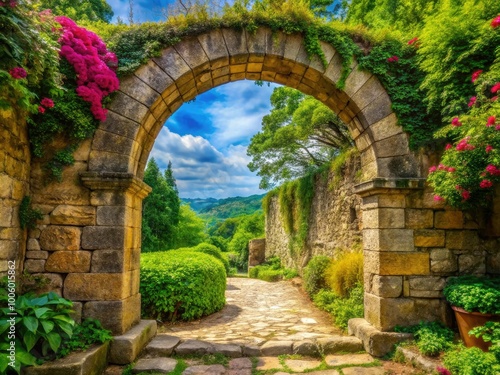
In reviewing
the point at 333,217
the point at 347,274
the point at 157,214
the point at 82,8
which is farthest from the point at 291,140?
the point at 157,214

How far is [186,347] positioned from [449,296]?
2.95 meters

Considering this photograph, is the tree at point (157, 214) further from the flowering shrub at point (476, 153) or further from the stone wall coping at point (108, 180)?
the flowering shrub at point (476, 153)

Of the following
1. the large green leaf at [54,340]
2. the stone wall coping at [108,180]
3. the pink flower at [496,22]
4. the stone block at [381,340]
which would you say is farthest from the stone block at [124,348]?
the pink flower at [496,22]

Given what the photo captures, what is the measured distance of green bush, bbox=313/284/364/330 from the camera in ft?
16.0

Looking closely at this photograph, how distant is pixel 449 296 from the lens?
139 inches

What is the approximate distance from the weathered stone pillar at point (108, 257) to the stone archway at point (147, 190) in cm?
1

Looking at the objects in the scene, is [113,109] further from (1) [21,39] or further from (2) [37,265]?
(2) [37,265]

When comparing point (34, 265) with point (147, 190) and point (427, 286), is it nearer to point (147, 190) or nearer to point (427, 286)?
point (147, 190)

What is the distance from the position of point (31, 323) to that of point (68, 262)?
0.92 m

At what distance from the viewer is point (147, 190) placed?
4293mm

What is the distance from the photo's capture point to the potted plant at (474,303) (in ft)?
10.2

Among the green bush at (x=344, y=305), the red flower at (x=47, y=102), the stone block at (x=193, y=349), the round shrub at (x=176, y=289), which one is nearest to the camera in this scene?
the red flower at (x=47, y=102)

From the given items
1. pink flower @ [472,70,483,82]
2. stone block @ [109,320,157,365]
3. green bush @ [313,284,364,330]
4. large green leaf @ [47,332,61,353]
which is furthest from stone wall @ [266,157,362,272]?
large green leaf @ [47,332,61,353]

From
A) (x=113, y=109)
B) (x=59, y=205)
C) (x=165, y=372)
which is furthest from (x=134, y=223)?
(x=165, y=372)
